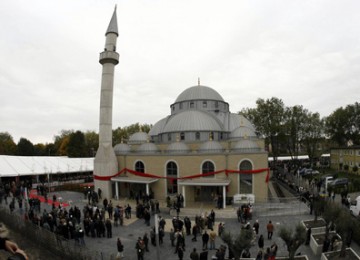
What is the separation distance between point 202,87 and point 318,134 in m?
23.4

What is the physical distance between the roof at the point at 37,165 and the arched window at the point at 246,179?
85.6ft

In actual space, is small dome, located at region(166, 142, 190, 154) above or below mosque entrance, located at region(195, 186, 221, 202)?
above

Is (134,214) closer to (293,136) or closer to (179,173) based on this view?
(179,173)

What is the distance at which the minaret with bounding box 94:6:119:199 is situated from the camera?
27359mm

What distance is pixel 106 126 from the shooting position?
2772 centimetres

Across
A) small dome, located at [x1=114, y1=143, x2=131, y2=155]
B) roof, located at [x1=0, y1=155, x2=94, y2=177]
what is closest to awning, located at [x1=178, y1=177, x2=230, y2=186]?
small dome, located at [x1=114, y1=143, x2=131, y2=155]

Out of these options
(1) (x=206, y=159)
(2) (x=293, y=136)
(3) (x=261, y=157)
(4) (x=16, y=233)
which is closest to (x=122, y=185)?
(1) (x=206, y=159)

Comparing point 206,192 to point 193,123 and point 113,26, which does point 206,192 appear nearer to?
point 193,123

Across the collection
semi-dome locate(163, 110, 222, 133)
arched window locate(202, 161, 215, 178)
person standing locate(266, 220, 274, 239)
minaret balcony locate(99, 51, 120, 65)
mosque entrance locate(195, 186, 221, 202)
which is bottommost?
person standing locate(266, 220, 274, 239)

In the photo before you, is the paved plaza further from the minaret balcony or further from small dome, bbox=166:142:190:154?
the minaret balcony

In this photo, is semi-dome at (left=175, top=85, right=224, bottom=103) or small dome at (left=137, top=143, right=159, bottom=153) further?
semi-dome at (left=175, top=85, right=224, bottom=103)

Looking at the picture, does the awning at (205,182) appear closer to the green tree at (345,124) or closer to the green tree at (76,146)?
the green tree at (345,124)

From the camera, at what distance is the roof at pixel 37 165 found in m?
32.3

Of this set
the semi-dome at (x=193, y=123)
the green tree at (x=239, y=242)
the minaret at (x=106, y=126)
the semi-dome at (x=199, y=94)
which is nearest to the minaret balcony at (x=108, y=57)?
the minaret at (x=106, y=126)
